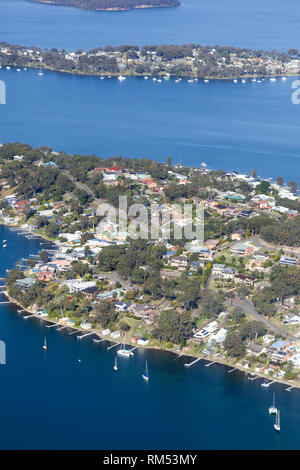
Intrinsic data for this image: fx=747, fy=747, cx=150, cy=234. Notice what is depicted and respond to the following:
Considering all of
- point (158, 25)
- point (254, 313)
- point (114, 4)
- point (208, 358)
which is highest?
point (114, 4)

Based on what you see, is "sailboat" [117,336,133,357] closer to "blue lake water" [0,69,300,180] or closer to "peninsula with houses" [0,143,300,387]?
"peninsula with houses" [0,143,300,387]

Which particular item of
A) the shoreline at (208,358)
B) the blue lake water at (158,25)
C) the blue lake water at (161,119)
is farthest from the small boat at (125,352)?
the blue lake water at (158,25)

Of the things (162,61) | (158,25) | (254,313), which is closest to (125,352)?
(254,313)

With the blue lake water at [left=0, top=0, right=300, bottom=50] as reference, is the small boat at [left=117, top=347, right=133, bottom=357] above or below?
below

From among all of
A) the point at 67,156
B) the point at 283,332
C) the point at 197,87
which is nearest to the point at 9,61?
the point at 197,87

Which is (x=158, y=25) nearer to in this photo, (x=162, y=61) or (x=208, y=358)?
(x=162, y=61)

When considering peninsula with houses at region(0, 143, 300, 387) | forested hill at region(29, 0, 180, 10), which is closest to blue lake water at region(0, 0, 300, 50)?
forested hill at region(29, 0, 180, 10)

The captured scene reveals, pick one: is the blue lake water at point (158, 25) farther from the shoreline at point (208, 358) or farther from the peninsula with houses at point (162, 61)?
the shoreline at point (208, 358)
